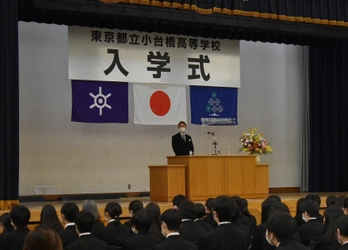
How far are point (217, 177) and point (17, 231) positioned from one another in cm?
580

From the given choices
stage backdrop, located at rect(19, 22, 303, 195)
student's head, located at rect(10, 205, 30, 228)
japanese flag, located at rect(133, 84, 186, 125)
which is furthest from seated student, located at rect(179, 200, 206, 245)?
stage backdrop, located at rect(19, 22, 303, 195)

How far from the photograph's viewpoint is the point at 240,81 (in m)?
13.8

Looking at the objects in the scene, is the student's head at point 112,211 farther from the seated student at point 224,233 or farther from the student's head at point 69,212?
the seated student at point 224,233

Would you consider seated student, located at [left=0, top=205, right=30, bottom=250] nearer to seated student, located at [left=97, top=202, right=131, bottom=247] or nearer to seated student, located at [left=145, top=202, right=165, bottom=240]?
seated student, located at [left=97, top=202, right=131, bottom=247]

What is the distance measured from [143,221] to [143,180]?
28.0 feet

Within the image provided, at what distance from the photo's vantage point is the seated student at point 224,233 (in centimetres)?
424

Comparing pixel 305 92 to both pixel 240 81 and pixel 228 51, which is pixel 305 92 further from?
pixel 228 51

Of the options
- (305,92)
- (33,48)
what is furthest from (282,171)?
(33,48)

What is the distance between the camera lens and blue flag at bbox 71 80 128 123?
37.3ft

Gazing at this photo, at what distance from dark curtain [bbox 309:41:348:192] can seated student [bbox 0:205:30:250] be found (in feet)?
34.1

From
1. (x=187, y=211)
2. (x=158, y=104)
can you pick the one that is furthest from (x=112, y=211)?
(x=158, y=104)

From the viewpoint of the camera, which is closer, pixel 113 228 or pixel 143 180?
pixel 113 228

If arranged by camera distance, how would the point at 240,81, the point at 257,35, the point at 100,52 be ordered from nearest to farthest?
the point at 100,52 → the point at 257,35 → the point at 240,81

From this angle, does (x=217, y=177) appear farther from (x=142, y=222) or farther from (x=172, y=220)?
(x=172, y=220)
